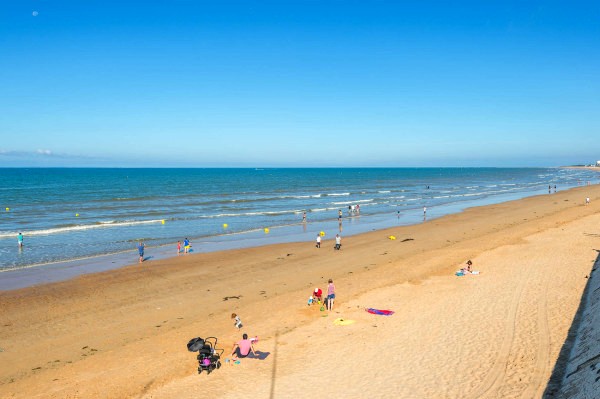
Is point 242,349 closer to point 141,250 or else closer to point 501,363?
point 501,363

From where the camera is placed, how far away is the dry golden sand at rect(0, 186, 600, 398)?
11.6 metres

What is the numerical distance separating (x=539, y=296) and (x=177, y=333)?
1430 centimetres

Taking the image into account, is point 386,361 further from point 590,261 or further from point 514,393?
point 590,261

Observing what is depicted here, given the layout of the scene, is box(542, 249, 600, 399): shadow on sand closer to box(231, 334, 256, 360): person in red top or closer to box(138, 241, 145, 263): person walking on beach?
box(231, 334, 256, 360): person in red top

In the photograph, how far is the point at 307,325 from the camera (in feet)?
52.2

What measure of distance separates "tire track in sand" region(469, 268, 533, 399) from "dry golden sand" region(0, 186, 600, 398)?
5cm

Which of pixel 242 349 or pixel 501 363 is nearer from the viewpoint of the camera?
pixel 501 363

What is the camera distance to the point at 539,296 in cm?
1788

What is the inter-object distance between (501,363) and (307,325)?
649cm

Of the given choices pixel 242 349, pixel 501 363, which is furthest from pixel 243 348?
pixel 501 363

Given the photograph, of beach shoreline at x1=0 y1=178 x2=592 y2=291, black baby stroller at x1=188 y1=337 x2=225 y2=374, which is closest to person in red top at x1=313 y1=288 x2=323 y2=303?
black baby stroller at x1=188 y1=337 x2=225 y2=374

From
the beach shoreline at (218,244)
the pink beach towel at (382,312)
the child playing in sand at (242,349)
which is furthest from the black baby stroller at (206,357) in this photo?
the beach shoreline at (218,244)

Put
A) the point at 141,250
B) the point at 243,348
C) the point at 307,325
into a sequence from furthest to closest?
1. the point at 141,250
2. the point at 307,325
3. the point at 243,348

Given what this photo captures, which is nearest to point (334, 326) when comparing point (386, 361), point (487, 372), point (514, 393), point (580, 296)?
point (386, 361)
